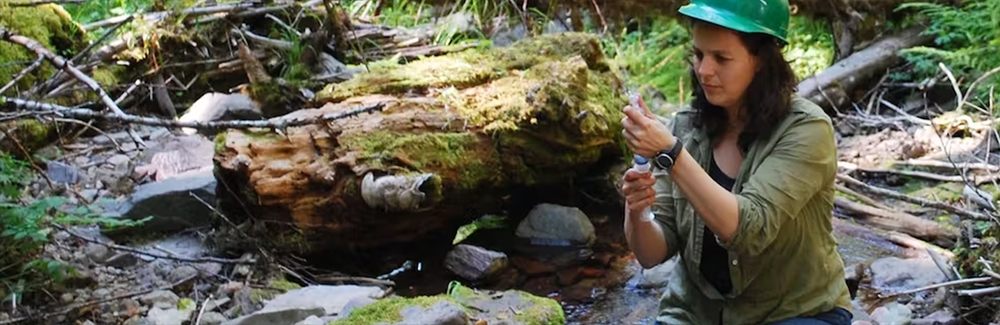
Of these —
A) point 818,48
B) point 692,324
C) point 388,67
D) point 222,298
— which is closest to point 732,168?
point 692,324

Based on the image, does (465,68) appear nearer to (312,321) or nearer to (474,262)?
(474,262)

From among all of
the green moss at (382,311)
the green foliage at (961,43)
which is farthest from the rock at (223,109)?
the green foliage at (961,43)

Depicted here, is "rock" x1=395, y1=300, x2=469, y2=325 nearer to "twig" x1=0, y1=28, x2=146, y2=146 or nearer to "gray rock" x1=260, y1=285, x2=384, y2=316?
"gray rock" x1=260, y1=285, x2=384, y2=316

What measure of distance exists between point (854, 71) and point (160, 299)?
6258mm

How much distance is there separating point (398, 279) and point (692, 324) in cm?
256

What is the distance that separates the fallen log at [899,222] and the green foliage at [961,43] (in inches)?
64.0

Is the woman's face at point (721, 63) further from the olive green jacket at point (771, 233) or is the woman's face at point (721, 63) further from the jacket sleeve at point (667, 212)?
the jacket sleeve at point (667, 212)

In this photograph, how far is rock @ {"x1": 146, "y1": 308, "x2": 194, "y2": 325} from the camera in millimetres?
3506

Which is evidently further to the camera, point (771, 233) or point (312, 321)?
point (312, 321)

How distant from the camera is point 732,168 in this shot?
225 centimetres

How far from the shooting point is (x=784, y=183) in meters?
1.99

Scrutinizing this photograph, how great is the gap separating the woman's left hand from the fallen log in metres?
3.27

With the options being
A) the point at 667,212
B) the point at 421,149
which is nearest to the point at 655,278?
the point at 421,149

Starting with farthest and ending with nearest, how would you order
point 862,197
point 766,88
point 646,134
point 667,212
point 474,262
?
point 862,197, point 474,262, point 667,212, point 766,88, point 646,134
